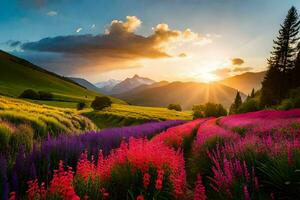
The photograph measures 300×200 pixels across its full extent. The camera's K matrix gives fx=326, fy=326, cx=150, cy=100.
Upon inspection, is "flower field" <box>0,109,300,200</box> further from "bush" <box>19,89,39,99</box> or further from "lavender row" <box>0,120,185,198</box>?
"bush" <box>19,89,39,99</box>

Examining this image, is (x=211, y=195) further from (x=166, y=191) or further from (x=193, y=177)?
(x=193, y=177)

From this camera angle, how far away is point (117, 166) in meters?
5.92

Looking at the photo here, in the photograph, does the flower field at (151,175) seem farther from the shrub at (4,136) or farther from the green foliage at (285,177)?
the shrub at (4,136)

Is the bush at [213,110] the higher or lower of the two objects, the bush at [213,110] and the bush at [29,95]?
the lower

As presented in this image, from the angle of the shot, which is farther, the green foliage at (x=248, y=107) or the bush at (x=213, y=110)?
the bush at (x=213, y=110)

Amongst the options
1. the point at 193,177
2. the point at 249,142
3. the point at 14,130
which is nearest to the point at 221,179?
the point at 249,142

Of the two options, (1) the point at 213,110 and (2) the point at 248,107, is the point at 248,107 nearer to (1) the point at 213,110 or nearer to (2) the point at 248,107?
(2) the point at 248,107

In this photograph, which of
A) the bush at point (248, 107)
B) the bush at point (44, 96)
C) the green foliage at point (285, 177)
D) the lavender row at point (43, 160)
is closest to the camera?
the green foliage at point (285, 177)

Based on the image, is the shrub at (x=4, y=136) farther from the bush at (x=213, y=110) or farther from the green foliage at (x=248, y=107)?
the bush at (x=213, y=110)

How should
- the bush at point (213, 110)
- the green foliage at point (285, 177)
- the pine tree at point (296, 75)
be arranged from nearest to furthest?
the green foliage at point (285, 177) < the pine tree at point (296, 75) < the bush at point (213, 110)

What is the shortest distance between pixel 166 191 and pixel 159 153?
3.60 feet

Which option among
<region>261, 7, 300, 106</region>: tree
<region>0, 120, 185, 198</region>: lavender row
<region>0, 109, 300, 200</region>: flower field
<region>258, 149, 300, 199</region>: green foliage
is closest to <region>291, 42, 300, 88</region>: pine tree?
<region>261, 7, 300, 106</region>: tree

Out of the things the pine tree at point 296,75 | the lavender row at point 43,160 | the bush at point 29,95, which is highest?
the pine tree at point 296,75

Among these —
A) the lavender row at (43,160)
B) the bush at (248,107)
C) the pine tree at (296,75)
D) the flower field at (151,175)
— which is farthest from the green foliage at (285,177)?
the pine tree at (296,75)
